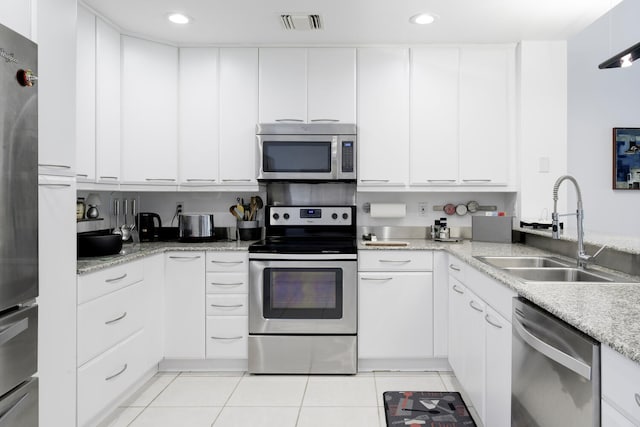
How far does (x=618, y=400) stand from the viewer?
953mm

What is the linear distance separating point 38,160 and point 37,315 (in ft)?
1.96

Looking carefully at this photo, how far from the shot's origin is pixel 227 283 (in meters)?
2.87

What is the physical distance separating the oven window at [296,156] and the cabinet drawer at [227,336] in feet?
3.75

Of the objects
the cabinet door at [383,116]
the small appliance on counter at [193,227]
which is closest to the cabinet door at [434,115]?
the cabinet door at [383,116]

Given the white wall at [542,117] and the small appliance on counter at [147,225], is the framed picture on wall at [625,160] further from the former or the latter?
the small appliance on counter at [147,225]

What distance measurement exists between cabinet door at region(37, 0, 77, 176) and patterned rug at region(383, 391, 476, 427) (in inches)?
81.3

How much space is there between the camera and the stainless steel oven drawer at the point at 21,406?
1372mm

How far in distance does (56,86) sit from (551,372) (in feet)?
7.11

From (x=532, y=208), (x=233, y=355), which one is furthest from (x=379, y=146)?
(x=233, y=355)

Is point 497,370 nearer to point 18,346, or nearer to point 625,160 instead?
point 18,346

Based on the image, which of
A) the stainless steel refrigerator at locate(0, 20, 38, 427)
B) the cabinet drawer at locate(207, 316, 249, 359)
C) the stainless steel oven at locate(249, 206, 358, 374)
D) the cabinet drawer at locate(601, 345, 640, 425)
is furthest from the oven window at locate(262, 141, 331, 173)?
the cabinet drawer at locate(601, 345, 640, 425)

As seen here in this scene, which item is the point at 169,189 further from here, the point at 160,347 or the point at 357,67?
the point at 357,67

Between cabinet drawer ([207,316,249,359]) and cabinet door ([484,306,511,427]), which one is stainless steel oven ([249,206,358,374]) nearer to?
cabinet drawer ([207,316,249,359])

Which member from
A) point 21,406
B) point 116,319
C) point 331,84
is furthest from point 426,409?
point 331,84
